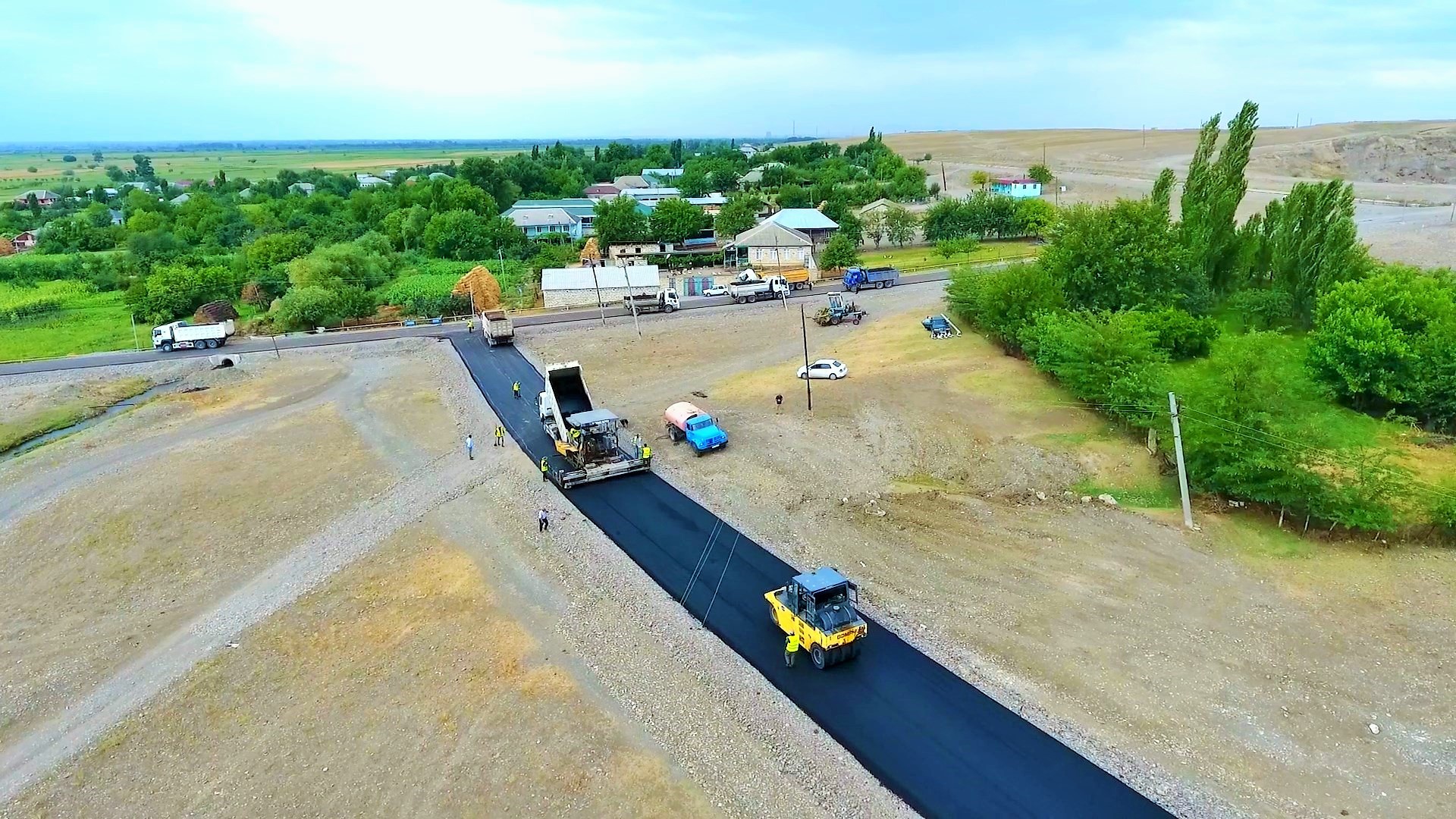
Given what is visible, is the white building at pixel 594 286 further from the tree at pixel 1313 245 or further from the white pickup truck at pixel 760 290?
the tree at pixel 1313 245

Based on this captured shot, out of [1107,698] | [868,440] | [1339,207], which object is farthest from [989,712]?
[1339,207]

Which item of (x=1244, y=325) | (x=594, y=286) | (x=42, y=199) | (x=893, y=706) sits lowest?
(x=893, y=706)

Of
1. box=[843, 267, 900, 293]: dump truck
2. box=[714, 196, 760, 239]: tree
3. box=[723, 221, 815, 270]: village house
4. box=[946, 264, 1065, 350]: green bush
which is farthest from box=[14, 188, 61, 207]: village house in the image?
box=[946, 264, 1065, 350]: green bush

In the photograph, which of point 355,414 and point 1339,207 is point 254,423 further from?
point 1339,207

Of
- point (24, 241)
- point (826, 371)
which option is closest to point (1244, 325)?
point (826, 371)

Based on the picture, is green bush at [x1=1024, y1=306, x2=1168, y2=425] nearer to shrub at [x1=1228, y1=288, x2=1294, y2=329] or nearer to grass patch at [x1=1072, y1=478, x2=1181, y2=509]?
grass patch at [x1=1072, y1=478, x2=1181, y2=509]

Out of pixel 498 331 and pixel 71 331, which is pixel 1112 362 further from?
pixel 71 331

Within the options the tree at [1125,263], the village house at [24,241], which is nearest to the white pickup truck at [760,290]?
the tree at [1125,263]
